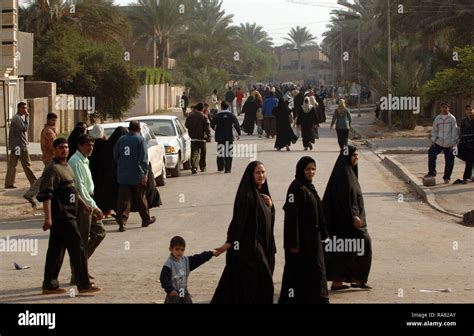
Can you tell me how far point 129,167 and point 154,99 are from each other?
45171 millimetres

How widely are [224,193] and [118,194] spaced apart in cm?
489

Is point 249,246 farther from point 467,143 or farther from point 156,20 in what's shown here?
point 156,20

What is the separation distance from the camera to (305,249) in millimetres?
10406

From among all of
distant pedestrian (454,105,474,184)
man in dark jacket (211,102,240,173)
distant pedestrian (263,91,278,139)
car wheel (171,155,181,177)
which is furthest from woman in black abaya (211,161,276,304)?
distant pedestrian (263,91,278,139)

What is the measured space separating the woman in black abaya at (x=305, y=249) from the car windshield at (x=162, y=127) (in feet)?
44.8

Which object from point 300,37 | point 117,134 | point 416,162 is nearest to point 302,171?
point 117,134

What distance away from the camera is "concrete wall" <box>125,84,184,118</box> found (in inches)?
2199

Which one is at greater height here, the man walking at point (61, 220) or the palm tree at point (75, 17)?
the palm tree at point (75, 17)

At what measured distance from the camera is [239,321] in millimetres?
9719

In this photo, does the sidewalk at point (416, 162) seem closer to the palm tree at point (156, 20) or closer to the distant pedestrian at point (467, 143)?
the distant pedestrian at point (467, 143)

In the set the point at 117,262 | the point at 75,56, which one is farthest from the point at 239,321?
the point at 75,56

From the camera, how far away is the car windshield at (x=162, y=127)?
24.0 metres

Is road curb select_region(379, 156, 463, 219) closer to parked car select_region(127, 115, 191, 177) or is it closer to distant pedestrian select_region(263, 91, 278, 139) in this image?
parked car select_region(127, 115, 191, 177)

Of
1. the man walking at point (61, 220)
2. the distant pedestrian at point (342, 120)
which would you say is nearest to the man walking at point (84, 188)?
the man walking at point (61, 220)
